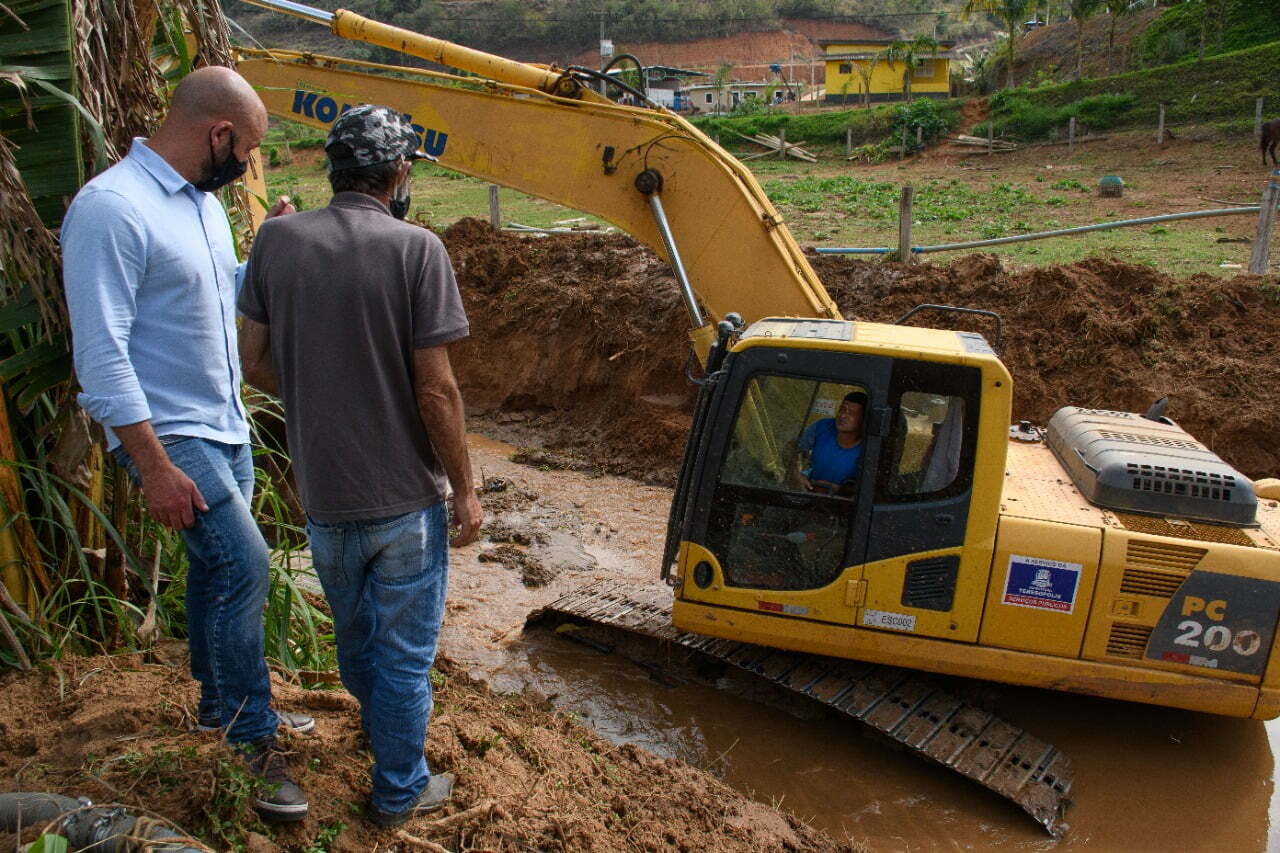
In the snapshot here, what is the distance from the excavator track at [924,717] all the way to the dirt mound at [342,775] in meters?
0.76

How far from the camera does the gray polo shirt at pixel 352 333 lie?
2.40 meters

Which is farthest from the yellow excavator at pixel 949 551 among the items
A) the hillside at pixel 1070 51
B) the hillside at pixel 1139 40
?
the hillside at pixel 1070 51

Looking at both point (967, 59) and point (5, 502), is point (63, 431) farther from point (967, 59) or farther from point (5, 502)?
point (967, 59)

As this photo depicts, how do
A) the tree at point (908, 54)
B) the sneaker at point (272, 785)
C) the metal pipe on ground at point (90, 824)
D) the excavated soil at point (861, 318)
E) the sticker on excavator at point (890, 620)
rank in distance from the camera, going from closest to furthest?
1. the metal pipe on ground at point (90, 824)
2. the sneaker at point (272, 785)
3. the sticker on excavator at point (890, 620)
4. the excavated soil at point (861, 318)
5. the tree at point (908, 54)

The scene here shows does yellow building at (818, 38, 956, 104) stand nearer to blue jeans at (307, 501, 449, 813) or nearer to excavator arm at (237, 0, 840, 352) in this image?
excavator arm at (237, 0, 840, 352)

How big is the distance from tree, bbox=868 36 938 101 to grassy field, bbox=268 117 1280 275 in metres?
12.7

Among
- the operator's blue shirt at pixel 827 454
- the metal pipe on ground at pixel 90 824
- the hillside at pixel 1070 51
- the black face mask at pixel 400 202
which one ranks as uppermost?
the hillside at pixel 1070 51

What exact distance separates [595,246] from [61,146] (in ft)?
27.6

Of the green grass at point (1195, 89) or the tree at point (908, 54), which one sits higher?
the tree at point (908, 54)

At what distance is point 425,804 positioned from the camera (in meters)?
2.81

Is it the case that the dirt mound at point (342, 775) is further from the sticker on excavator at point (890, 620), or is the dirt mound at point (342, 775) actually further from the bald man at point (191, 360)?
the sticker on excavator at point (890, 620)

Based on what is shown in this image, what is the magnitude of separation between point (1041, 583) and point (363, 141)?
3.20 meters

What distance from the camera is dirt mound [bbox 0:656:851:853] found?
2574mm

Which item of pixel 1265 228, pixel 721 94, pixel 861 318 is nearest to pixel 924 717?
pixel 861 318
